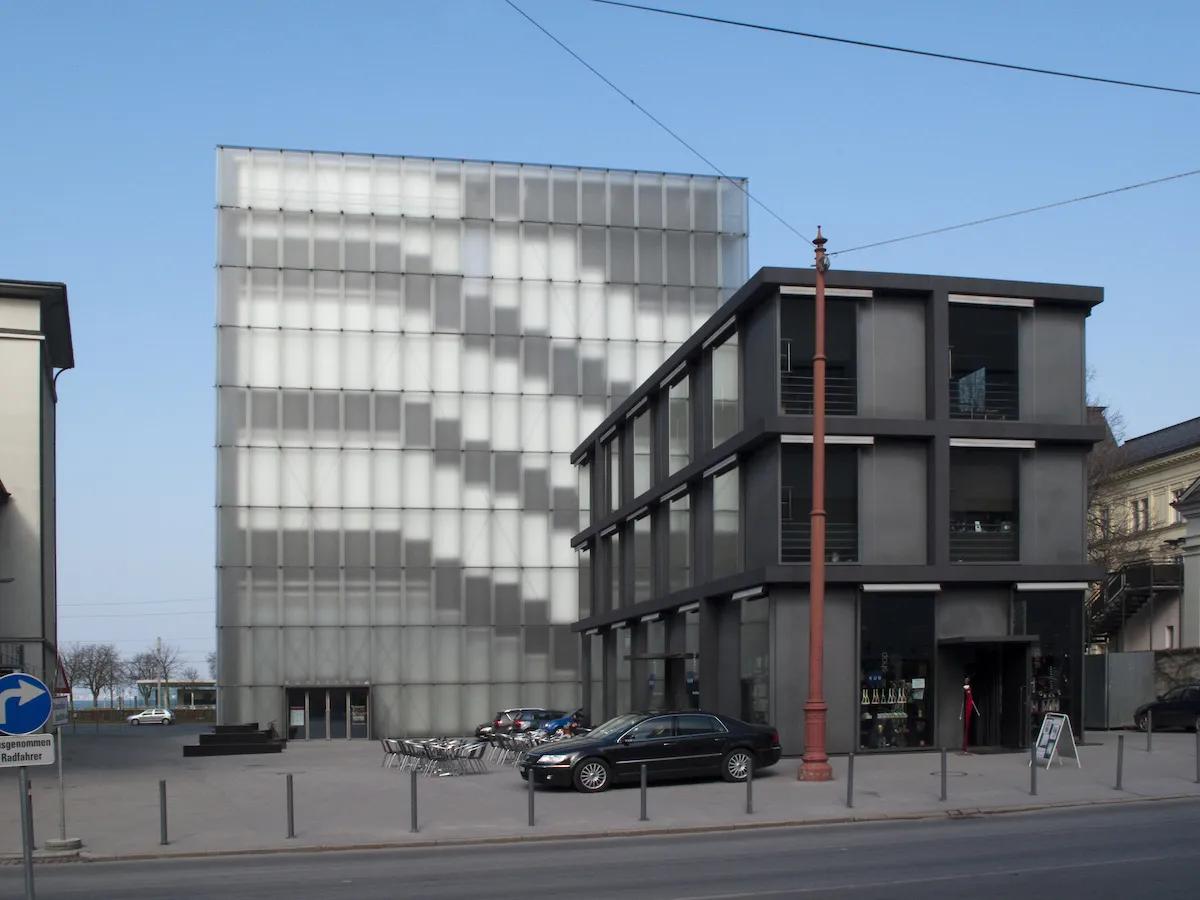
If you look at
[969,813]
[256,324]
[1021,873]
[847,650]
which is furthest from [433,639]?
[1021,873]

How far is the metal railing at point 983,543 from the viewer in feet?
104

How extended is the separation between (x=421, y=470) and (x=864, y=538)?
35.6 meters

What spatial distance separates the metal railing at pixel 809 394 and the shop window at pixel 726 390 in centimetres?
234

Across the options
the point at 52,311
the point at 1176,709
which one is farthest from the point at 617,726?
the point at 52,311

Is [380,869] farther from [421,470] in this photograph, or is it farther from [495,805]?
[421,470]

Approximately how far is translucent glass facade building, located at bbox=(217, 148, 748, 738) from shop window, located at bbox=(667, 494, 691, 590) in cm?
2135

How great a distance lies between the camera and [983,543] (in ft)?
104

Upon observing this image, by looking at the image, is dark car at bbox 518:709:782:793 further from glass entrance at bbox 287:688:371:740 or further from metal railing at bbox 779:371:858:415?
glass entrance at bbox 287:688:371:740

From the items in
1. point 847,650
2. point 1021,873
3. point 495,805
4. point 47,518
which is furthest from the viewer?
point 47,518

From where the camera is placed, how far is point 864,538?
31.0 m

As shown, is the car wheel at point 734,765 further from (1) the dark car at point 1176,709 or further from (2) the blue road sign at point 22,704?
(1) the dark car at point 1176,709

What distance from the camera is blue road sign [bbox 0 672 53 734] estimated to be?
1243cm

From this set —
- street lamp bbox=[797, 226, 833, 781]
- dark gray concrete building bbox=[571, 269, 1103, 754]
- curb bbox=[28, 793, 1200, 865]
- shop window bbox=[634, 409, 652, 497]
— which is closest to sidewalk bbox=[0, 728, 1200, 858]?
curb bbox=[28, 793, 1200, 865]

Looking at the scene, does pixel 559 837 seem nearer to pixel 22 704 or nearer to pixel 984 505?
pixel 22 704
